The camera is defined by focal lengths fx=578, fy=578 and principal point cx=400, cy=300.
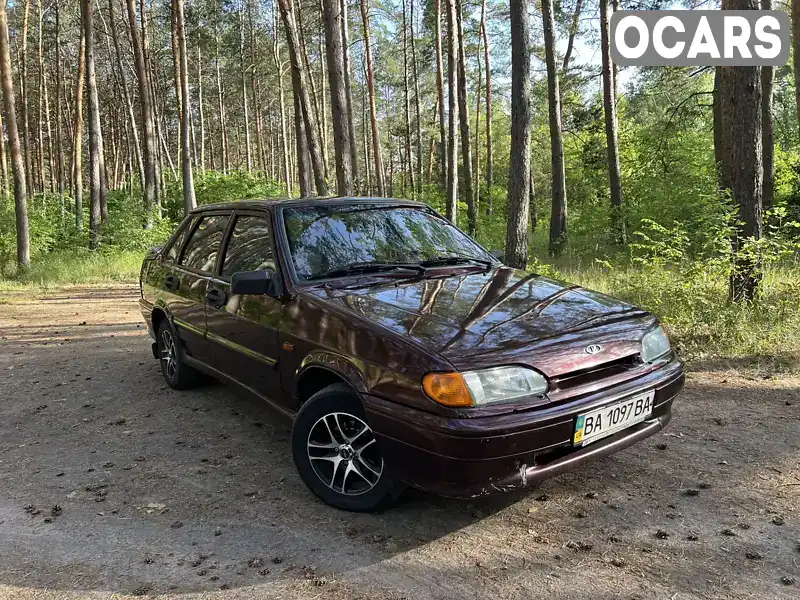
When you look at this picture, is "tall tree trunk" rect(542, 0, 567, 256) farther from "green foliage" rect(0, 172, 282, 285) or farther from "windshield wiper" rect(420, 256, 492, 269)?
"windshield wiper" rect(420, 256, 492, 269)

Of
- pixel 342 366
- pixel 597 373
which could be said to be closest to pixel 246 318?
pixel 342 366

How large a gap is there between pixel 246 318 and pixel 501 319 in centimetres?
180

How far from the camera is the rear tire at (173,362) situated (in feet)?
17.2

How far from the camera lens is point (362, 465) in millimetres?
3072

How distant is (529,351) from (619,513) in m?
1.08

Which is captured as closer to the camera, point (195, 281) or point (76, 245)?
point (195, 281)

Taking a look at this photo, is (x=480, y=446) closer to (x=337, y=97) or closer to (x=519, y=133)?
(x=519, y=133)

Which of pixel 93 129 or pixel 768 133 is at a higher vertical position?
pixel 93 129

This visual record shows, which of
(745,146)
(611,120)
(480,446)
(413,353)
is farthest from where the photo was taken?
(611,120)

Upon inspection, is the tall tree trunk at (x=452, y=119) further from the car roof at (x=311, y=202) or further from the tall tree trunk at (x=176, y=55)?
the car roof at (x=311, y=202)

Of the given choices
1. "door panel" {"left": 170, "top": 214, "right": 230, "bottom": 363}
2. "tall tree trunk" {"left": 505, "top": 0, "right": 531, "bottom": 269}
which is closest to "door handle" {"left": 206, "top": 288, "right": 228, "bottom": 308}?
"door panel" {"left": 170, "top": 214, "right": 230, "bottom": 363}

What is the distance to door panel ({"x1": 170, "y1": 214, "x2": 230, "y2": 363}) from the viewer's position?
4582mm

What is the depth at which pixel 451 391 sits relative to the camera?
2.57m

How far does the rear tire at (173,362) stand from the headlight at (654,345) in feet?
12.4
